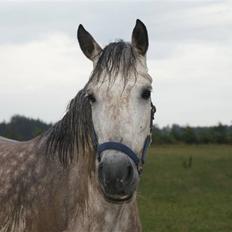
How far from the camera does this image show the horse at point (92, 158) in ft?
13.6

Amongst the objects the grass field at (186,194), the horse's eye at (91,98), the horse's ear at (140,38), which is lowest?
the grass field at (186,194)

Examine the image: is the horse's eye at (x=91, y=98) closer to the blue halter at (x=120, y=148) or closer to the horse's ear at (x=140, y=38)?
the blue halter at (x=120, y=148)

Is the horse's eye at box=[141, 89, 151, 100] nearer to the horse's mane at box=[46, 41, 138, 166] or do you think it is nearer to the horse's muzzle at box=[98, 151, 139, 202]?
the horse's mane at box=[46, 41, 138, 166]

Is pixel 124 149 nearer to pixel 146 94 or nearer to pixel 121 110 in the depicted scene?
pixel 121 110

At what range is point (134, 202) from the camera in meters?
4.91

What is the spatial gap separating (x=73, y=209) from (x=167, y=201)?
13095 mm

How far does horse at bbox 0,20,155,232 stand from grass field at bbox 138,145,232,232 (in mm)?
4882

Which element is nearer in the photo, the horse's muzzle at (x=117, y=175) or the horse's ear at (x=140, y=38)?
the horse's muzzle at (x=117, y=175)

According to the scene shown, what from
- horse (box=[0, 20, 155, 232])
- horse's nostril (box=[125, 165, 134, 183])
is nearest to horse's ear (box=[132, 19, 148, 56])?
horse (box=[0, 20, 155, 232])

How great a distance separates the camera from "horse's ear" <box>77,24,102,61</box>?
183 inches

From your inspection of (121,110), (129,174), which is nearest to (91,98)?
(121,110)

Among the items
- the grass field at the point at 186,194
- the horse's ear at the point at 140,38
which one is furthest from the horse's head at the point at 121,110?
the grass field at the point at 186,194

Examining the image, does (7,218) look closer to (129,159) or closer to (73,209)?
(73,209)

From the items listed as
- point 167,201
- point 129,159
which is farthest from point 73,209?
point 167,201
